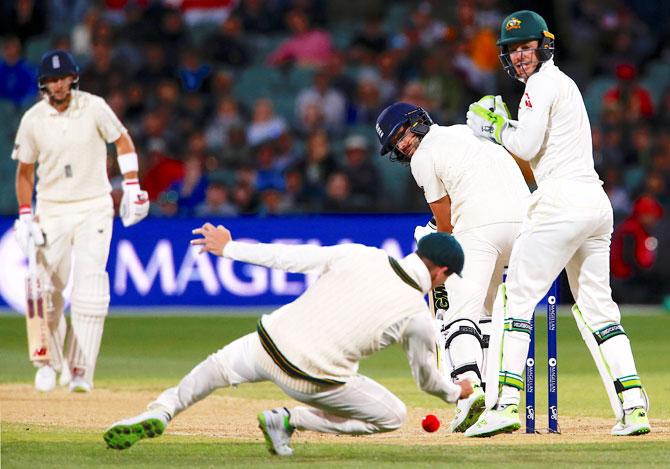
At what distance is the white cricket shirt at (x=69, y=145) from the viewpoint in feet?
34.3

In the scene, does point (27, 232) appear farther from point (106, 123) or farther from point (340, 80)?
point (340, 80)

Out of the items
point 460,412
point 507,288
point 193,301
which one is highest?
point 507,288

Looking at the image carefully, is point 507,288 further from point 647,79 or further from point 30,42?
point 30,42

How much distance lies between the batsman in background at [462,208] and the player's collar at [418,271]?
1.51 meters

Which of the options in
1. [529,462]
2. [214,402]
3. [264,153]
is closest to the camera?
[529,462]

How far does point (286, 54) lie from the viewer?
63.3ft

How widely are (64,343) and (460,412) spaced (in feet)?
12.2

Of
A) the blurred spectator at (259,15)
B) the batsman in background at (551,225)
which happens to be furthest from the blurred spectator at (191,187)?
the batsman in background at (551,225)

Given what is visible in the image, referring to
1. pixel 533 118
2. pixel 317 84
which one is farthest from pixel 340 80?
pixel 533 118

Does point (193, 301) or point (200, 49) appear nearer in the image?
point (193, 301)

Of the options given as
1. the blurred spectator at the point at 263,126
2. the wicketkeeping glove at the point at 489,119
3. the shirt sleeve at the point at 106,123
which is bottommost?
the blurred spectator at the point at 263,126

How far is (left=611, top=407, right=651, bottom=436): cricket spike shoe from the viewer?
311 inches

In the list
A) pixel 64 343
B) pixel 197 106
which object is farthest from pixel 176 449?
pixel 197 106

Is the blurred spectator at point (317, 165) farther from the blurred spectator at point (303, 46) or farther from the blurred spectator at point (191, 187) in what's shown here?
the blurred spectator at point (303, 46)
